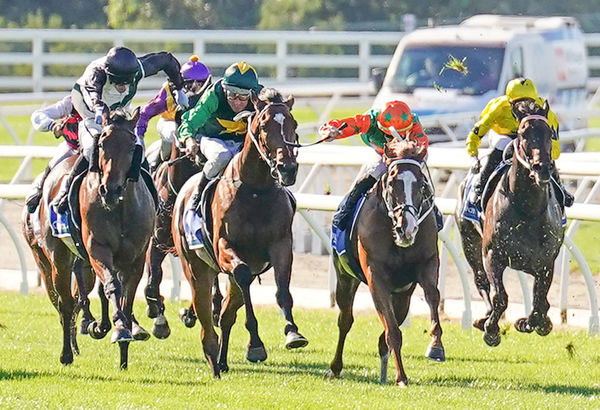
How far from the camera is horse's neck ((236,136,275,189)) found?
935 cm

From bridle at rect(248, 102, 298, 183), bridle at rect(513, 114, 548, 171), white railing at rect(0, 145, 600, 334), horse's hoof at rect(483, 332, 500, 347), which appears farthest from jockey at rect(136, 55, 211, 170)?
horse's hoof at rect(483, 332, 500, 347)

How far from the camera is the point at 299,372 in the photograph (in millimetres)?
9617

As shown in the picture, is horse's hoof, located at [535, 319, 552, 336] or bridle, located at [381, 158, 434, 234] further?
horse's hoof, located at [535, 319, 552, 336]

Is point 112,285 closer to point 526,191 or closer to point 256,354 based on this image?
point 256,354

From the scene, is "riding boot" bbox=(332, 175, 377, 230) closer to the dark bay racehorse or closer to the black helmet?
the black helmet

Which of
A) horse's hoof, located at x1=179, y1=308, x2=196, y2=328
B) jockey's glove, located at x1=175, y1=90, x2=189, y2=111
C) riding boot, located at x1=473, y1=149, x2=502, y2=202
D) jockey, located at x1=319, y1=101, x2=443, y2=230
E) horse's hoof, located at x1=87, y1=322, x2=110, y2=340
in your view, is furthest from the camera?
horse's hoof, located at x1=179, y1=308, x2=196, y2=328

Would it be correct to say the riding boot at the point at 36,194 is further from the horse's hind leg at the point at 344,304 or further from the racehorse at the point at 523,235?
the racehorse at the point at 523,235

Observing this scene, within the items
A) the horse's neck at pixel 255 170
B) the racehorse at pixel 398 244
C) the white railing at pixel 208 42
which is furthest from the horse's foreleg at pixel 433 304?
the white railing at pixel 208 42

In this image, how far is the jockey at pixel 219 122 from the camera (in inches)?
385

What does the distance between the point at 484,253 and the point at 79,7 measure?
2565 centimetres

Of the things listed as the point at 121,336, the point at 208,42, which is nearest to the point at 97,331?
the point at 121,336

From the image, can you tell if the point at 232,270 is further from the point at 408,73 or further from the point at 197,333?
the point at 408,73

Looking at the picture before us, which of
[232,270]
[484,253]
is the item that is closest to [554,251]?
[484,253]

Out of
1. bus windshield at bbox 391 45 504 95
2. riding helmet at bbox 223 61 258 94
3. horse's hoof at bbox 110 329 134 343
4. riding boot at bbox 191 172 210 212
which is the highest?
riding helmet at bbox 223 61 258 94
